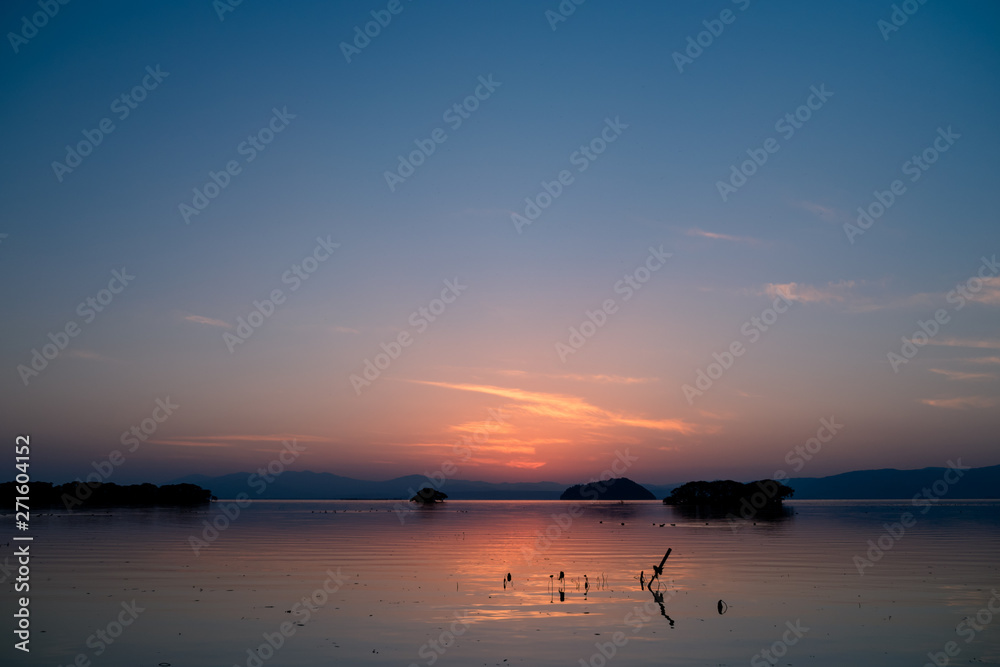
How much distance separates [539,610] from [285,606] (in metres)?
12.2

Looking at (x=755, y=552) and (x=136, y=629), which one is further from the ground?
(x=755, y=552)

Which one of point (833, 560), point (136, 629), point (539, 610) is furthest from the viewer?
point (833, 560)

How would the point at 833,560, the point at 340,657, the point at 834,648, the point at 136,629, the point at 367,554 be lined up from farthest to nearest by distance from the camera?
the point at 367,554 → the point at 833,560 → the point at 136,629 → the point at 834,648 → the point at 340,657

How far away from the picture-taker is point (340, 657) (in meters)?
26.3

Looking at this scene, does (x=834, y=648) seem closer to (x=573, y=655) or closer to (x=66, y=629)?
(x=573, y=655)

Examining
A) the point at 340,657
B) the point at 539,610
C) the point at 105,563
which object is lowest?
the point at 340,657

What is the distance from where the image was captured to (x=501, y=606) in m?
36.3

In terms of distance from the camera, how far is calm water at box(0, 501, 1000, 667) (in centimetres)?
2703

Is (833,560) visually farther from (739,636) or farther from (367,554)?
(367,554)

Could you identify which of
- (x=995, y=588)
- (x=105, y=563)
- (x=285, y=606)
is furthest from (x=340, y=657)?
(x=995, y=588)

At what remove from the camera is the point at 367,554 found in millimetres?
64000

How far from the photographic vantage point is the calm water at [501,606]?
27.0m

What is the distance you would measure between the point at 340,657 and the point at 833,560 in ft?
149

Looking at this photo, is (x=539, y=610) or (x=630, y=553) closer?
(x=539, y=610)
